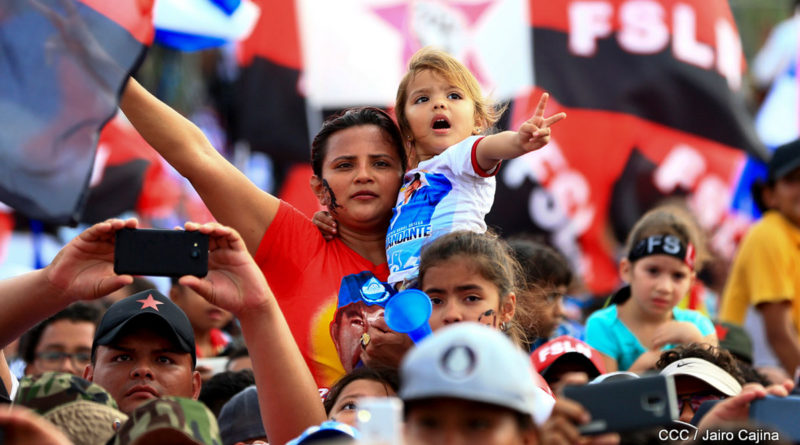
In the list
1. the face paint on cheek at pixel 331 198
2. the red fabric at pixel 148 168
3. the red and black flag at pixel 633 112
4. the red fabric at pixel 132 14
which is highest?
the red and black flag at pixel 633 112

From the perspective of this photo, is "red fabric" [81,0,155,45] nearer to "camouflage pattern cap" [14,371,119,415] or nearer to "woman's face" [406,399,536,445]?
"camouflage pattern cap" [14,371,119,415]

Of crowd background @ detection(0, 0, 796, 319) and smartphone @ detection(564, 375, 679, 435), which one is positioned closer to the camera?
smartphone @ detection(564, 375, 679, 435)

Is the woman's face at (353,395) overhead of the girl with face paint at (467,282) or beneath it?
beneath

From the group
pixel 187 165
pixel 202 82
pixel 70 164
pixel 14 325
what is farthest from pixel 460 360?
pixel 202 82

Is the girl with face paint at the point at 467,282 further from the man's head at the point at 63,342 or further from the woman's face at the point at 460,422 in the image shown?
the man's head at the point at 63,342

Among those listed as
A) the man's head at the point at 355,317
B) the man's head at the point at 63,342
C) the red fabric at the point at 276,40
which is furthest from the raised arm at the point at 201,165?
the red fabric at the point at 276,40

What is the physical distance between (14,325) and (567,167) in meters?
5.66

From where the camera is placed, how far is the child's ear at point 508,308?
354cm

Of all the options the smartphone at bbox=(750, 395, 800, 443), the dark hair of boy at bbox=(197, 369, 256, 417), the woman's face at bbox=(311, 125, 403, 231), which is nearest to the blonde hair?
the woman's face at bbox=(311, 125, 403, 231)

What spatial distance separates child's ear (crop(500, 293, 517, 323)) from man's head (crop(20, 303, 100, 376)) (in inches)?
88.2

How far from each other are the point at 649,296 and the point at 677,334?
0.52 m

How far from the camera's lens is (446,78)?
4070 millimetres

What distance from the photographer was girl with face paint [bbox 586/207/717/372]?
16.2ft

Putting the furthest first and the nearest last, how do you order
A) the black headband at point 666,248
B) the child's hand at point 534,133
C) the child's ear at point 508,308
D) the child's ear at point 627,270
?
1. the child's ear at point 627,270
2. the black headband at point 666,248
3. the child's ear at point 508,308
4. the child's hand at point 534,133
